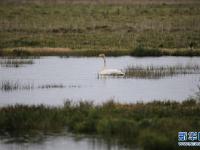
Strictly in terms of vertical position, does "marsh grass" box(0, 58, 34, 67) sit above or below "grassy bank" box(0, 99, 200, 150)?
above

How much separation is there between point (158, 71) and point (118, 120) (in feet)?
40.3

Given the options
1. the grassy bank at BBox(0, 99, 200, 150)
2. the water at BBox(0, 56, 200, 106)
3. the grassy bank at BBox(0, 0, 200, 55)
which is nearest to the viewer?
the grassy bank at BBox(0, 99, 200, 150)

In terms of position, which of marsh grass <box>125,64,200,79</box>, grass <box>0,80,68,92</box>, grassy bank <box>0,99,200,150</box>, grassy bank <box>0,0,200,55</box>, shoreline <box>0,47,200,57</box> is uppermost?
grassy bank <box>0,0,200,55</box>

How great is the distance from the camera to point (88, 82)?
26359 millimetres

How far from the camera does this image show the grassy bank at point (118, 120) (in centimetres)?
1539

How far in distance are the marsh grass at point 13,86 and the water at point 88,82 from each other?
394mm

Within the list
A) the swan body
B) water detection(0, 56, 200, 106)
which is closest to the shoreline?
water detection(0, 56, 200, 106)

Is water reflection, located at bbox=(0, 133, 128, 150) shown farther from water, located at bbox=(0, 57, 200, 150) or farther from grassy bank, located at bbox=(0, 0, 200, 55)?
grassy bank, located at bbox=(0, 0, 200, 55)

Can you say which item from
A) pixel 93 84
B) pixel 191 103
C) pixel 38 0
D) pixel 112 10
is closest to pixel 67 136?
pixel 191 103

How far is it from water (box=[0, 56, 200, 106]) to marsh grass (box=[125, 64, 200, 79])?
2.07 ft

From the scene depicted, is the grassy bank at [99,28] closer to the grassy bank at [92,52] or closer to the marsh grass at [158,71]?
the grassy bank at [92,52]

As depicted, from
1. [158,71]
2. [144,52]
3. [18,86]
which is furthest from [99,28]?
[18,86]

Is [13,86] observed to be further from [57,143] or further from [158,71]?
[57,143]

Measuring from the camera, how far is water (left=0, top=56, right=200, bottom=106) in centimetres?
2227
